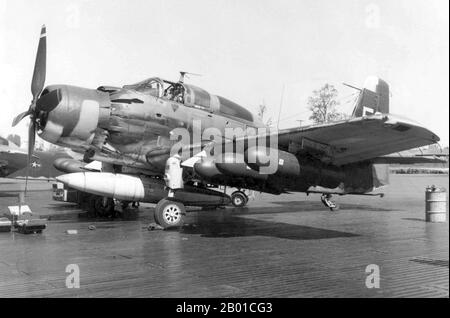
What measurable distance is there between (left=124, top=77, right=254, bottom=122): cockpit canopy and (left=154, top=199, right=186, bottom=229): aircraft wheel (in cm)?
259

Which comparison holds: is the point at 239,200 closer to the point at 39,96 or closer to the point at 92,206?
the point at 92,206

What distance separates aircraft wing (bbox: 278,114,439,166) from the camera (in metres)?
7.31

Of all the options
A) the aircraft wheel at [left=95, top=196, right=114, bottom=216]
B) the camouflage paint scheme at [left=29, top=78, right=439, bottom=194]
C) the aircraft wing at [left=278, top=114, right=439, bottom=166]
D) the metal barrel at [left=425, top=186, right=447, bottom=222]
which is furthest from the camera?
the aircraft wheel at [left=95, top=196, right=114, bottom=216]

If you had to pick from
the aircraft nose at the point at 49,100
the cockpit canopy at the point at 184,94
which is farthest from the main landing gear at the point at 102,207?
the aircraft nose at the point at 49,100

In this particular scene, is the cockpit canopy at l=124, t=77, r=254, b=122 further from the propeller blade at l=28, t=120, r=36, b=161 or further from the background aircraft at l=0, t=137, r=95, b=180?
the background aircraft at l=0, t=137, r=95, b=180

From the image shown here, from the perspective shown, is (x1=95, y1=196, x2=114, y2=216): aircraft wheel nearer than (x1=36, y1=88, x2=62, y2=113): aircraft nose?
No

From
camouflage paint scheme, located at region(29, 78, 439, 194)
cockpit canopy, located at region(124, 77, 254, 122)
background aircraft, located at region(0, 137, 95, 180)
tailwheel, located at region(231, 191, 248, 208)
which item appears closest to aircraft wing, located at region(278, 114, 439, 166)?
camouflage paint scheme, located at region(29, 78, 439, 194)

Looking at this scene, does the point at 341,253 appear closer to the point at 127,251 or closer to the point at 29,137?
the point at 127,251

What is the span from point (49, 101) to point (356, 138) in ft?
20.7

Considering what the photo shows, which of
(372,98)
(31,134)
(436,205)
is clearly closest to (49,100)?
(31,134)

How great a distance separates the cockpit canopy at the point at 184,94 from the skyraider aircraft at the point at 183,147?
2 centimetres

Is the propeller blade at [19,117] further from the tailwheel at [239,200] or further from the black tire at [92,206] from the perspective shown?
the tailwheel at [239,200]

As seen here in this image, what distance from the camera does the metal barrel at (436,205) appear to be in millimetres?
12336
